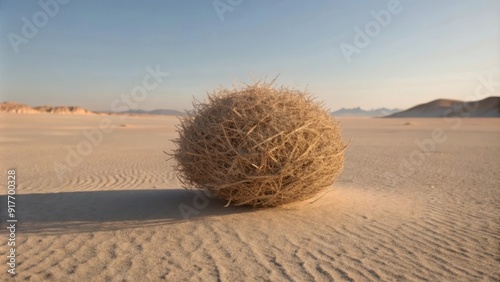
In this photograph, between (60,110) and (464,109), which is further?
(60,110)

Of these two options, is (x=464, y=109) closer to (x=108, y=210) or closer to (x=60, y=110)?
(x=108, y=210)

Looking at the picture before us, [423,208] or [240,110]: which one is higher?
[240,110]

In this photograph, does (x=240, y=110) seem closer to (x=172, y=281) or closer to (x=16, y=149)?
(x=172, y=281)

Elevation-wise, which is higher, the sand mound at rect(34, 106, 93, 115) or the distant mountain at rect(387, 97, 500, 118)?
the distant mountain at rect(387, 97, 500, 118)

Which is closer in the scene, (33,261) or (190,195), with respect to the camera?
(33,261)

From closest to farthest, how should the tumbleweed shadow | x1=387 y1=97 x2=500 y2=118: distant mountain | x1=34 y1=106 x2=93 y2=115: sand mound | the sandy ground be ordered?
the sandy ground
the tumbleweed shadow
x1=387 y1=97 x2=500 y2=118: distant mountain
x1=34 y1=106 x2=93 y2=115: sand mound

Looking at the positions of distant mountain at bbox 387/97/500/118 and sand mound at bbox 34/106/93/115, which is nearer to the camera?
distant mountain at bbox 387/97/500/118

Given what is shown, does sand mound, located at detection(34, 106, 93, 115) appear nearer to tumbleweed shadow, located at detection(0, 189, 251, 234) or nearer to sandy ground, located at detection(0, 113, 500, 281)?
tumbleweed shadow, located at detection(0, 189, 251, 234)

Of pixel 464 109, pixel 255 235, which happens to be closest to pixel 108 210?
pixel 255 235

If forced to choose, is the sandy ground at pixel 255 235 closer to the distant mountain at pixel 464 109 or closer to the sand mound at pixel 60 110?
the distant mountain at pixel 464 109

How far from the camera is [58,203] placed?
6.79 metres

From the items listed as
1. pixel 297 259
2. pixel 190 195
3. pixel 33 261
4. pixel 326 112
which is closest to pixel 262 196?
pixel 297 259

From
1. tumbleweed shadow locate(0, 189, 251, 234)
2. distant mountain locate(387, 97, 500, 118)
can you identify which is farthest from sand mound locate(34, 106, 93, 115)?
tumbleweed shadow locate(0, 189, 251, 234)

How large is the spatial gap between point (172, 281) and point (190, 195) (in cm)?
335
